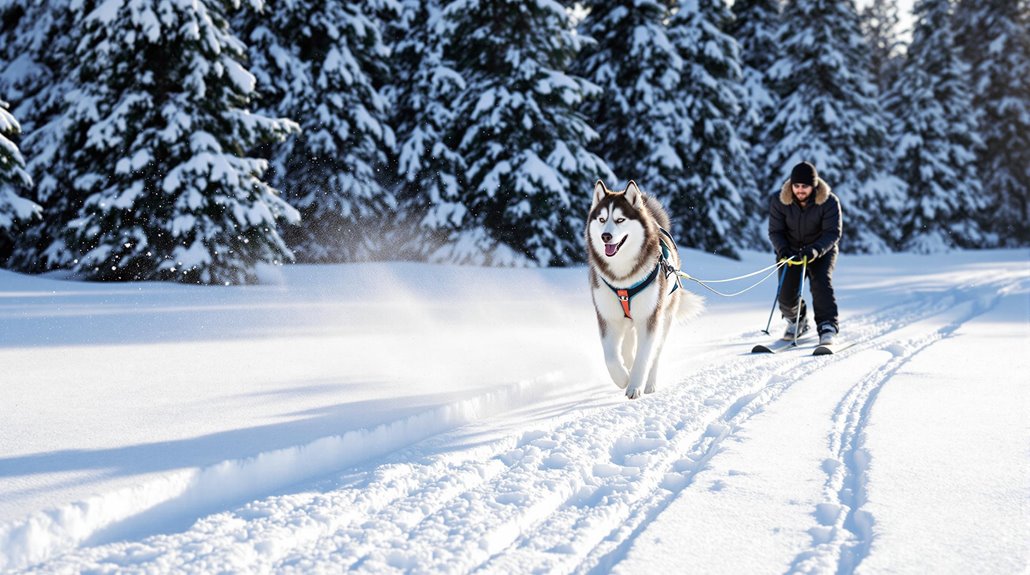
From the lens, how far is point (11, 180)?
10.5 metres

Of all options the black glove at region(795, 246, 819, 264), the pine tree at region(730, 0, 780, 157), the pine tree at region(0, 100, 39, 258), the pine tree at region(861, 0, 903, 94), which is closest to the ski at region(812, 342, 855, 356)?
the black glove at region(795, 246, 819, 264)

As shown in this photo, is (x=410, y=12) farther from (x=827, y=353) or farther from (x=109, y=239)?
(x=827, y=353)

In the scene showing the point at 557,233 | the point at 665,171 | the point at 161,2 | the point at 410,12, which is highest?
the point at 410,12

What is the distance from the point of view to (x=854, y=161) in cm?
2698

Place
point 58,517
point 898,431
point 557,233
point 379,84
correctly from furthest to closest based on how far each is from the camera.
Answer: point 379,84
point 557,233
point 898,431
point 58,517

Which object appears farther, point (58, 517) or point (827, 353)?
point (827, 353)

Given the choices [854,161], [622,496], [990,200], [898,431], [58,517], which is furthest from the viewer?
[990,200]

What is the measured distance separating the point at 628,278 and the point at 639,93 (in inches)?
596

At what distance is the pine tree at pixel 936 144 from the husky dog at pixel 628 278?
30009 millimetres

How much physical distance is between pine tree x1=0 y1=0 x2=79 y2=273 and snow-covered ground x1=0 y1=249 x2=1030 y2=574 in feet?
21.5

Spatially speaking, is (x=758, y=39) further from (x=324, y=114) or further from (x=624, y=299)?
(x=624, y=299)

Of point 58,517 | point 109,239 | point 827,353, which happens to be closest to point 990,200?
point 827,353

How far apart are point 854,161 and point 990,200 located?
10.9m

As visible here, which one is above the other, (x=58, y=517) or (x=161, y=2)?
(x=161, y=2)
